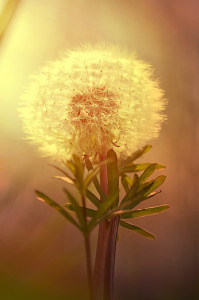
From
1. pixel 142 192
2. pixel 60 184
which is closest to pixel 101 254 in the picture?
pixel 142 192

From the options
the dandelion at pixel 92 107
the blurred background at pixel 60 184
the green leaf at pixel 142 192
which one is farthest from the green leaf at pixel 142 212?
the blurred background at pixel 60 184

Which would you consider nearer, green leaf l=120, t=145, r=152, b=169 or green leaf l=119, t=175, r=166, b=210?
green leaf l=119, t=175, r=166, b=210

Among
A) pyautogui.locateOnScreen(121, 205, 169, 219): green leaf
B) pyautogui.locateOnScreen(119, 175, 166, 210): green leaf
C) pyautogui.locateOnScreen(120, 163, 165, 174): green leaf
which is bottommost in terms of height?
pyautogui.locateOnScreen(121, 205, 169, 219): green leaf

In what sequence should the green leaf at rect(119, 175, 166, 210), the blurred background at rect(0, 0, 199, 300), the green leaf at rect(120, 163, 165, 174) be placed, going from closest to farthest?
the green leaf at rect(119, 175, 166, 210) → the green leaf at rect(120, 163, 165, 174) → the blurred background at rect(0, 0, 199, 300)

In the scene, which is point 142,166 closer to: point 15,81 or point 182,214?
point 182,214

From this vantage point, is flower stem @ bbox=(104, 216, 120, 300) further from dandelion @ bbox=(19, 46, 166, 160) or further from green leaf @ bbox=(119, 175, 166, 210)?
dandelion @ bbox=(19, 46, 166, 160)

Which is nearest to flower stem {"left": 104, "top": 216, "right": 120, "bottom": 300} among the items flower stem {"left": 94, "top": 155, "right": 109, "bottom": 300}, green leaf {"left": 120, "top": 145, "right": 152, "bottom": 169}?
flower stem {"left": 94, "top": 155, "right": 109, "bottom": 300}

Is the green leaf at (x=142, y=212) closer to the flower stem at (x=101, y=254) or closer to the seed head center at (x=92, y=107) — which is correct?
the flower stem at (x=101, y=254)
